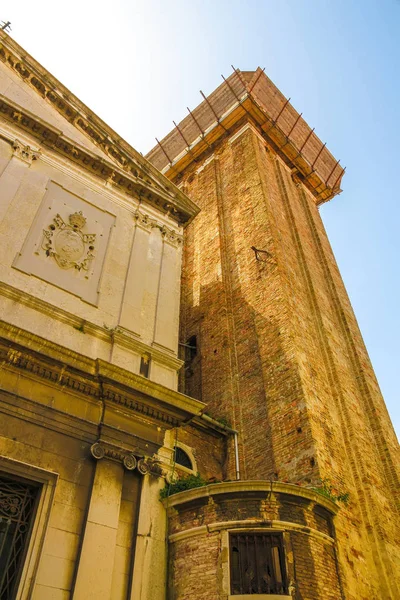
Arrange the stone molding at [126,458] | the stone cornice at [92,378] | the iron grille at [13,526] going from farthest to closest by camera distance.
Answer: the stone molding at [126,458], the stone cornice at [92,378], the iron grille at [13,526]

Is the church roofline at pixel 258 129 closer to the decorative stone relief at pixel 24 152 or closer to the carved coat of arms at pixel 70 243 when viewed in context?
the decorative stone relief at pixel 24 152

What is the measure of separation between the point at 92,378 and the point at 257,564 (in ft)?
13.4

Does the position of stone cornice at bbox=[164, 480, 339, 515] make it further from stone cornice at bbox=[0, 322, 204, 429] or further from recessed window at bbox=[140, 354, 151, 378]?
recessed window at bbox=[140, 354, 151, 378]

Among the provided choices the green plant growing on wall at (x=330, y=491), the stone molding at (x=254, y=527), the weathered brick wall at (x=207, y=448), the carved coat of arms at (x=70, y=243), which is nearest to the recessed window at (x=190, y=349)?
the weathered brick wall at (x=207, y=448)

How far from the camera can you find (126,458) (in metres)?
9.29

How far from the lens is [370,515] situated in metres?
12.1

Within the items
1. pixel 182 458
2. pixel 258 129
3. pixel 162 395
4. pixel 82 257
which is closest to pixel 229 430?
pixel 182 458

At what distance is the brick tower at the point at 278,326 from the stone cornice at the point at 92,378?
130 inches

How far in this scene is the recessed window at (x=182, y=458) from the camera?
12188 millimetres

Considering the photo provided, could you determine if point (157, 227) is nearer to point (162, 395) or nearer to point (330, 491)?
point (162, 395)

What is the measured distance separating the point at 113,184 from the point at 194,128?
13947 mm

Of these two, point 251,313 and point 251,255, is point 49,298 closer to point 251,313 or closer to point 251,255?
point 251,313

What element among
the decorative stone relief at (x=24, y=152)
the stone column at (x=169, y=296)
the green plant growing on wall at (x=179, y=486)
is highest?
the decorative stone relief at (x=24, y=152)

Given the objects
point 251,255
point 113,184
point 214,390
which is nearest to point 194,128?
point 251,255
